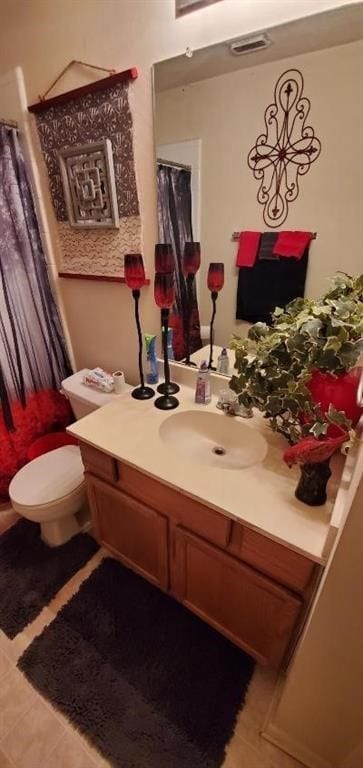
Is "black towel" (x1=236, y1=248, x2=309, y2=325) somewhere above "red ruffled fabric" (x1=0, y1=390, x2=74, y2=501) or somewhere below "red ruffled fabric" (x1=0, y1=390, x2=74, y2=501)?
above

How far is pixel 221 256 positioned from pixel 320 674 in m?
1.23

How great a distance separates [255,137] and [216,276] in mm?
423

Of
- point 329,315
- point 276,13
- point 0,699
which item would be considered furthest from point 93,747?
point 276,13

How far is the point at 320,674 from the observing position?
0.75m

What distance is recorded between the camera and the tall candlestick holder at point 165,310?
1.14m

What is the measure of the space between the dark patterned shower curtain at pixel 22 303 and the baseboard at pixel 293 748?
1.67 meters

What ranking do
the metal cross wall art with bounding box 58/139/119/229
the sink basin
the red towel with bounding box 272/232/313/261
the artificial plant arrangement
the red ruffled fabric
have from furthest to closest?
the red ruffled fabric, the metal cross wall art with bounding box 58/139/119/229, the sink basin, the red towel with bounding box 272/232/313/261, the artificial plant arrangement

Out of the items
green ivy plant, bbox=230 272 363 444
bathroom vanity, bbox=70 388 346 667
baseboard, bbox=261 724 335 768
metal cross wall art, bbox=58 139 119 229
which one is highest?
metal cross wall art, bbox=58 139 119 229

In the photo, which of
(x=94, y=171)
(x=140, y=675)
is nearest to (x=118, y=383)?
(x=94, y=171)

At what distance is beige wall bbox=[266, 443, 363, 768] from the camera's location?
598mm

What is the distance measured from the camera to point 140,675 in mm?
1142

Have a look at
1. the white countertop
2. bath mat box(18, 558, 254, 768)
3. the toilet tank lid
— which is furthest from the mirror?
bath mat box(18, 558, 254, 768)

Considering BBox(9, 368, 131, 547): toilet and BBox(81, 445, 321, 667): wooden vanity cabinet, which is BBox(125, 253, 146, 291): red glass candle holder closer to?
BBox(9, 368, 131, 547): toilet

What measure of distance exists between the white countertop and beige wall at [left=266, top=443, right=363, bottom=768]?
0.10 meters
